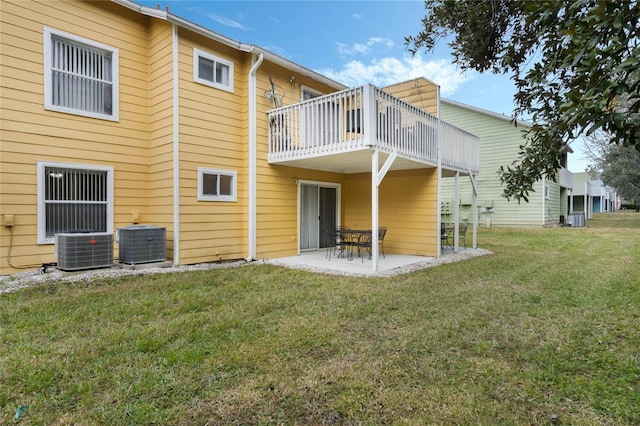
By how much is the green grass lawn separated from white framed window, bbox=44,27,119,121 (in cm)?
367

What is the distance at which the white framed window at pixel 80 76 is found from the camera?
6520 mm

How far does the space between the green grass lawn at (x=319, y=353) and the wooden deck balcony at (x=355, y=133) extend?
312 cm

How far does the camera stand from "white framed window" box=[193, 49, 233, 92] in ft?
25.0

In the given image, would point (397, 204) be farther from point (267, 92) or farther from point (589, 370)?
point (589, 370)

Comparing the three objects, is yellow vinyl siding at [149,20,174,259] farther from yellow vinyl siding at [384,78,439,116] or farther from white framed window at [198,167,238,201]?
yellow vinyl siding at [384,78,439,116]

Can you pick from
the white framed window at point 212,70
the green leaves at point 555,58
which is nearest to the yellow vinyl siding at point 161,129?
the white framed window at point 212,70

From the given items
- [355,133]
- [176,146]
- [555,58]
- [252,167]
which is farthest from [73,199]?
[555,58]

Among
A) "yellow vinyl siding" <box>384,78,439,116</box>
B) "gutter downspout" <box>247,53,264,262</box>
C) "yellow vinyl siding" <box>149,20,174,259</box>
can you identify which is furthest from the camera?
"yellow vinyl siding" <box>384,78,439,116</box>

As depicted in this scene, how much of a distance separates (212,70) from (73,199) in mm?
3998

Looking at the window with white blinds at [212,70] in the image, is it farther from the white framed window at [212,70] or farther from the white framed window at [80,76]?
the white framed window at [80,76]

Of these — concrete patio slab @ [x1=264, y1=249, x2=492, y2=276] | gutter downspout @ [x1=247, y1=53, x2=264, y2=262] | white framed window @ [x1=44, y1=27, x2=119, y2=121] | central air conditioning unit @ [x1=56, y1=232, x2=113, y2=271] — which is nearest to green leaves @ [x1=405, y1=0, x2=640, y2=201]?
concrete patio slab @ [x1=264, y1=249, x2=492, y2=276]

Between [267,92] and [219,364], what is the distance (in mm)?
7146

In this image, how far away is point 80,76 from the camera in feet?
22.6

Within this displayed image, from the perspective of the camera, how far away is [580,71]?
1773mm
